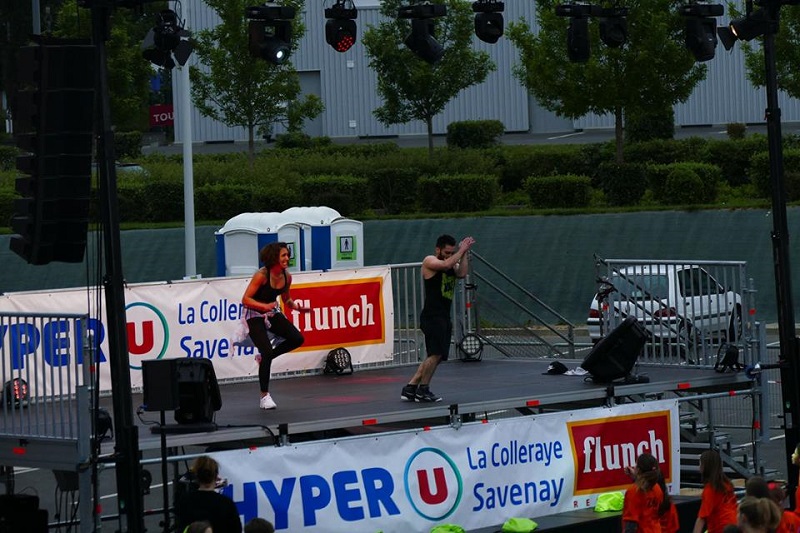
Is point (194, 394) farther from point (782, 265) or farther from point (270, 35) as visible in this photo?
point (782, 265)

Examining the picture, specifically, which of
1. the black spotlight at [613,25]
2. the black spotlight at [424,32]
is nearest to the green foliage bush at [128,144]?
the black spotlight at [424,32]

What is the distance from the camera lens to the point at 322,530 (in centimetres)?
→ 1159

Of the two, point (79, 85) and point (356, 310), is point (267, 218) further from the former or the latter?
point (79, 85)

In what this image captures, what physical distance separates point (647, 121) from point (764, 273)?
45.0 feet

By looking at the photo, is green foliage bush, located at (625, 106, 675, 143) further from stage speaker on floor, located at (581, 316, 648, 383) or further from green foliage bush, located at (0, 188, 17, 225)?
stage speaker on floor, located at (581, 316, 648, 383)

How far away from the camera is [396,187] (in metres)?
36.1

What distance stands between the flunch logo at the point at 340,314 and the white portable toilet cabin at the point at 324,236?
6.80m

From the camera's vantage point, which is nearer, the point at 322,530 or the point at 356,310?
the point at 322,530

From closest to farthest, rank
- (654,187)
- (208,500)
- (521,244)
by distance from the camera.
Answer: (208,500) < (521,244) < (654,187)

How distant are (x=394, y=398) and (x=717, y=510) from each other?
4.20m

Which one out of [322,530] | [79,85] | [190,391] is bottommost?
[322,530]

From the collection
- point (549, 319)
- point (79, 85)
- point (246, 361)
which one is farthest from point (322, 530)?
point (549, 319)

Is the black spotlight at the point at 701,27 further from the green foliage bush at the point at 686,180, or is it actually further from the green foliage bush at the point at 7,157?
the green foliage bush at the point at 7,157

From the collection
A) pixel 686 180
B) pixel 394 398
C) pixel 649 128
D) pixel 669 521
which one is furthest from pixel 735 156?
pixel 669 521
